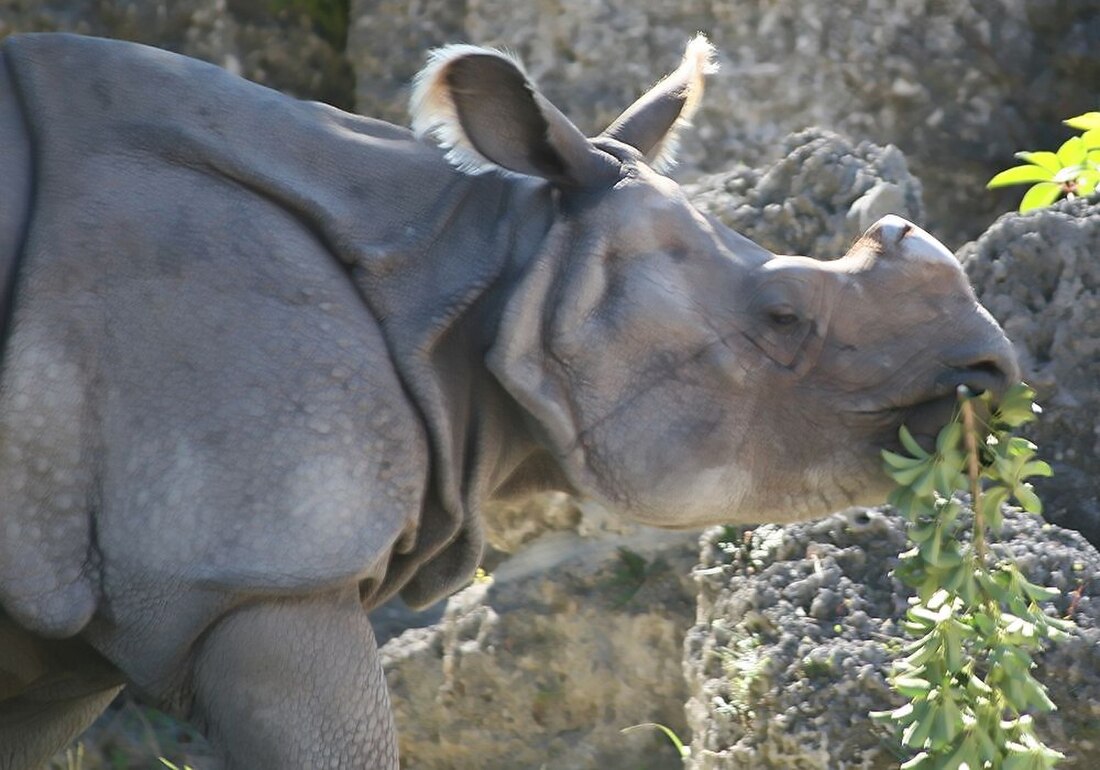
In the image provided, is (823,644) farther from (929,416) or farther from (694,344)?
(694,344)

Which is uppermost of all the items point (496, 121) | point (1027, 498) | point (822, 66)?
point (496, 121)

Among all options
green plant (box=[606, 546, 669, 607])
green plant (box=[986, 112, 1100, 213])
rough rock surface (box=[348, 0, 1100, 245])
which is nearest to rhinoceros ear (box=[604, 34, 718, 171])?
green plant (box=[986, 112, 1100, 213])

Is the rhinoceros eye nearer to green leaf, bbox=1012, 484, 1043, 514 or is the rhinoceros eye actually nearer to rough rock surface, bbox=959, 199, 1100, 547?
green leaf, bbox=1012, 484, 1043, 514

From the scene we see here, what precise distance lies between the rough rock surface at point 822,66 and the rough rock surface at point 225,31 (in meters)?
0.29

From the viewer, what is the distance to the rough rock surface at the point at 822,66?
23.1 feet

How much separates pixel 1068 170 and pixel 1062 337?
506 millimetres

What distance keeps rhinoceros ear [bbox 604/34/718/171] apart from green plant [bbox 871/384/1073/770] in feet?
2.89

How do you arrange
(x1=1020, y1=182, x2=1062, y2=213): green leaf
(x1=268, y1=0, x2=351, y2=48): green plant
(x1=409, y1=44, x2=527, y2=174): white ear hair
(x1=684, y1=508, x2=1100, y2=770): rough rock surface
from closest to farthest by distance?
(x1=409, y1=44, x2=527, y2=174): white ear hair < (x1=684, y1=508, x2=1100, y2=770): rough rock surface < (x1=1020, y1=182, x2=1062, y2=213): green leaf < (x1=268, y1=0, x2=351, y2=48): green plant

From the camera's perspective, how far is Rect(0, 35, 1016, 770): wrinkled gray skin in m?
3.35

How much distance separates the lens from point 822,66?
23.3 feet

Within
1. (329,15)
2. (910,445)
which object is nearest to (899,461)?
(910,445)

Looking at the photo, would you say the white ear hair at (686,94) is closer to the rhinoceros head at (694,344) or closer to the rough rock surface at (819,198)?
the rhinoceros head at (694,344)

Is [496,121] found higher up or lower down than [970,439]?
higher up

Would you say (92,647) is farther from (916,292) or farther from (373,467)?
(916,292)
